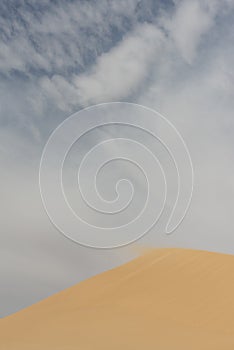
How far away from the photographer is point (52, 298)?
64.7 ft

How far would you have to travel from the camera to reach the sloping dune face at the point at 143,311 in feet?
42.9

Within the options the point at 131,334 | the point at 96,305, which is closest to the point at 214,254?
the point at 96,305

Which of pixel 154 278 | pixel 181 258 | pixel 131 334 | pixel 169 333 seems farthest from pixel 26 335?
pixel 181 258

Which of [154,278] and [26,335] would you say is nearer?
[26,335]

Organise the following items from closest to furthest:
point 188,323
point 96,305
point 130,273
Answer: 1. point 188,323
2. point 96,305
3. point 130,273

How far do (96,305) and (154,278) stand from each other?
11.0ft

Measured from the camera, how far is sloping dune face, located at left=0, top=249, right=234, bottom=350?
13.1m

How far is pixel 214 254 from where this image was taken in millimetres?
22000

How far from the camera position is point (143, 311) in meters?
15.9

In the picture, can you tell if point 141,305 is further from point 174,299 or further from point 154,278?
point 154,278

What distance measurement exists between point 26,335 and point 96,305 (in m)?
3.54

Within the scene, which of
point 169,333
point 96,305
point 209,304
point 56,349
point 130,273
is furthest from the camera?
point 130,273

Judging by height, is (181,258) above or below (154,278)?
above

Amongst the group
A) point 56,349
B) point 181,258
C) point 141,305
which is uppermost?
point 181,258
